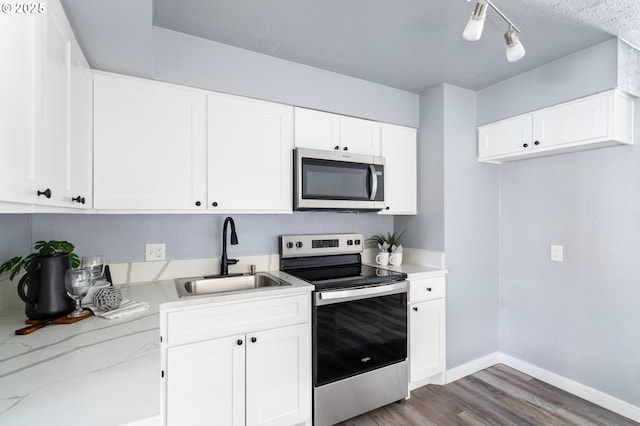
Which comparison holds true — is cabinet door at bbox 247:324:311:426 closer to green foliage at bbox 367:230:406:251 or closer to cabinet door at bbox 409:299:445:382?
cabinet door at bbox 409:299:445:382

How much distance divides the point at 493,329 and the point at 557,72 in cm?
220

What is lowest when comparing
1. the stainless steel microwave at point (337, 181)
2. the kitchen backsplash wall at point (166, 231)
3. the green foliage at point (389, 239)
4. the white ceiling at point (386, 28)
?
the green foliage at point (389, 239)

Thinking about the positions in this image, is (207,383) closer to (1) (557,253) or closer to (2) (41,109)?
(2) (41,109)

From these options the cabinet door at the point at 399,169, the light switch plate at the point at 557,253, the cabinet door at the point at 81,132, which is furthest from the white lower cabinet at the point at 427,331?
the cabinet door at the point at 81,132

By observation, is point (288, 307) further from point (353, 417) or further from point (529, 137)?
point (529, 137)

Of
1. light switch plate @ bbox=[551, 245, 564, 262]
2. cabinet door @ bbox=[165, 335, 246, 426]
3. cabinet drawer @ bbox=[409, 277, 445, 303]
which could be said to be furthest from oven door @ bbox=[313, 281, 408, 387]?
light switch plate @ bbox=[551, 245, 564, 262]

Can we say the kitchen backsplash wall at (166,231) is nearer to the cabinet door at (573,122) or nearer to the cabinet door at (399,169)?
the cabinet door at (399,169)

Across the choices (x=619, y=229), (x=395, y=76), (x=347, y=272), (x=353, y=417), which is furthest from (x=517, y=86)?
(x=353, y=417)

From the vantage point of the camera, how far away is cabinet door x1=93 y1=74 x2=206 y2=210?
173cm

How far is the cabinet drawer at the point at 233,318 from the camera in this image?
160cm

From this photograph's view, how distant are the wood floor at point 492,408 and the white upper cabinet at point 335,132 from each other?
1960mm

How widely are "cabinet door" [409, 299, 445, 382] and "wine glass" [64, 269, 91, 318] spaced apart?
2.05 m

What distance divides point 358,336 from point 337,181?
1112 mm

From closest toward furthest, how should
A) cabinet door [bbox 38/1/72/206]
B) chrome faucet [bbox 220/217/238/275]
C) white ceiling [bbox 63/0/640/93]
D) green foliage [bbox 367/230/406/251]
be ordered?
1. cabinet door [bbox 38/1/72/206]
2. white ceiling [bbox 63/0/640/93]
3. chrome faucet [bbox 220/217/238/275]
4. green foliage [bbox 367/230/406/251]
